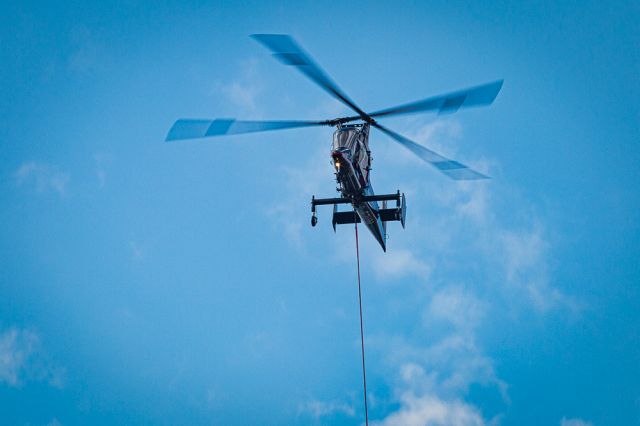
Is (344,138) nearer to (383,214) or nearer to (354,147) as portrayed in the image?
(354,147)

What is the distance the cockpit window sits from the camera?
59.2 feet

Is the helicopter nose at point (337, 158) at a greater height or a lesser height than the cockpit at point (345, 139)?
lesser

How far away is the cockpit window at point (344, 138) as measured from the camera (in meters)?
18.0

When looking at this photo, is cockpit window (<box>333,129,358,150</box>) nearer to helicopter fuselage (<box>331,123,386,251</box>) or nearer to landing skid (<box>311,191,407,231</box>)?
helicopter fuselage (<box>331,123,386,251</box>)

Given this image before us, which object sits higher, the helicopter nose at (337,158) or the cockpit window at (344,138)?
the cockpit window at (344,138)

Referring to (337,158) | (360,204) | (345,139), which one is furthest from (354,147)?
(360,204)

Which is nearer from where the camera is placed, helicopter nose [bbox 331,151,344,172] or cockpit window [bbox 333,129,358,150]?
helicopter nose [bbox 331,151,344,172]

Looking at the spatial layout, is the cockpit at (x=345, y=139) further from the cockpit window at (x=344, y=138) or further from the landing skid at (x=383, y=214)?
the landing skid at (x=383, y=214)

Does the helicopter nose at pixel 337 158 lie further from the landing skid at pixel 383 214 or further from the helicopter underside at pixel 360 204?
the landing skid at pixel 383 214

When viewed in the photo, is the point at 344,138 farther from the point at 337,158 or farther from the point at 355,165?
the point at 337,158

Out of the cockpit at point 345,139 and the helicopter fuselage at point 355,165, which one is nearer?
the helicopter fuselage at point 355,165

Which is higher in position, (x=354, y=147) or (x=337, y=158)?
(x=354, y=147)

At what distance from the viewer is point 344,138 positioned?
18250mm

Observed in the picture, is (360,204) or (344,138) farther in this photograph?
(360,204)
